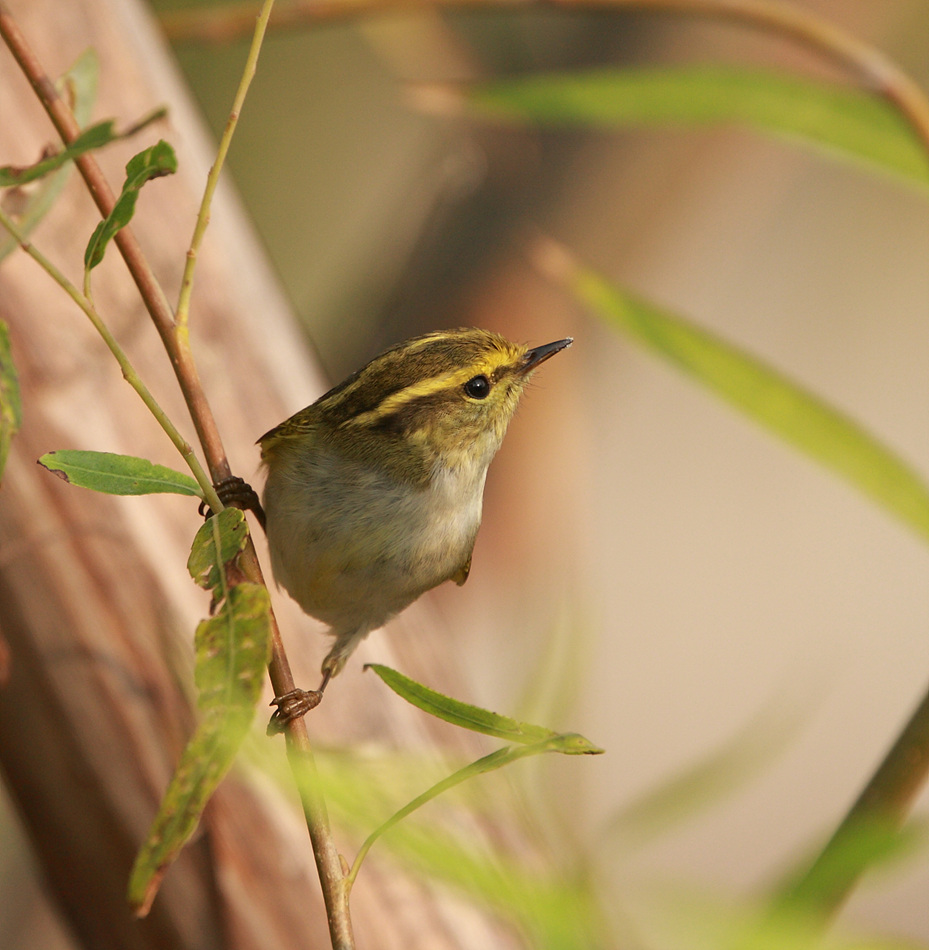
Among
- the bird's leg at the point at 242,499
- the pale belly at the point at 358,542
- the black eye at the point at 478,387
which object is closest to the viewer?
the bird's leg at the point at 242,499

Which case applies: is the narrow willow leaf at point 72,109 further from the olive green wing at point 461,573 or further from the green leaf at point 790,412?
the olive green wing at point 461,573

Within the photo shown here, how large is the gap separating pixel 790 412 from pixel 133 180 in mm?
763

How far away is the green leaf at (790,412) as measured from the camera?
3.75 ft

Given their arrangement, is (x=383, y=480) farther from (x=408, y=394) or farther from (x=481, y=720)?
(x=481, y=720)

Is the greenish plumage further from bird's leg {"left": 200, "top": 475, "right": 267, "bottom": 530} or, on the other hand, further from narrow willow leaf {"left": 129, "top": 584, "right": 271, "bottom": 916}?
narrow willow leaf {"left": 129, "top": 584, "right": 271, "bottom": 916}

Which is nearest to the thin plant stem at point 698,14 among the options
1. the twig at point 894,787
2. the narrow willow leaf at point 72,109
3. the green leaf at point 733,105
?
the green leaf at point 733,105

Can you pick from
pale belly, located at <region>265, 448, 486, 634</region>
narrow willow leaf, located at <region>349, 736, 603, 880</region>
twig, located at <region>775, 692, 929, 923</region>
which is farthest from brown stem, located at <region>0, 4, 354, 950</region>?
pale belly, located at <region>265, 448, 486, 634</region>

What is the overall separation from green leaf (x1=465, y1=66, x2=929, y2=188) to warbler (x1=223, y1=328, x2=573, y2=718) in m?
0.34

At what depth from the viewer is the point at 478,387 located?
5.20 ft

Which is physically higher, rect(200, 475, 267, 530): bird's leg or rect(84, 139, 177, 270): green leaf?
rect(84, 139, 177, 270): green leaf

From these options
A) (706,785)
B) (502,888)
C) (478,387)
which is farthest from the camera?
(478,387)

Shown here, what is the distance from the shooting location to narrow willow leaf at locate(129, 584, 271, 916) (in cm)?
61

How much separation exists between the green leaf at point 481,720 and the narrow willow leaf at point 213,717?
122 millimetres

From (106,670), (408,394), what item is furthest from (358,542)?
(106,670)
